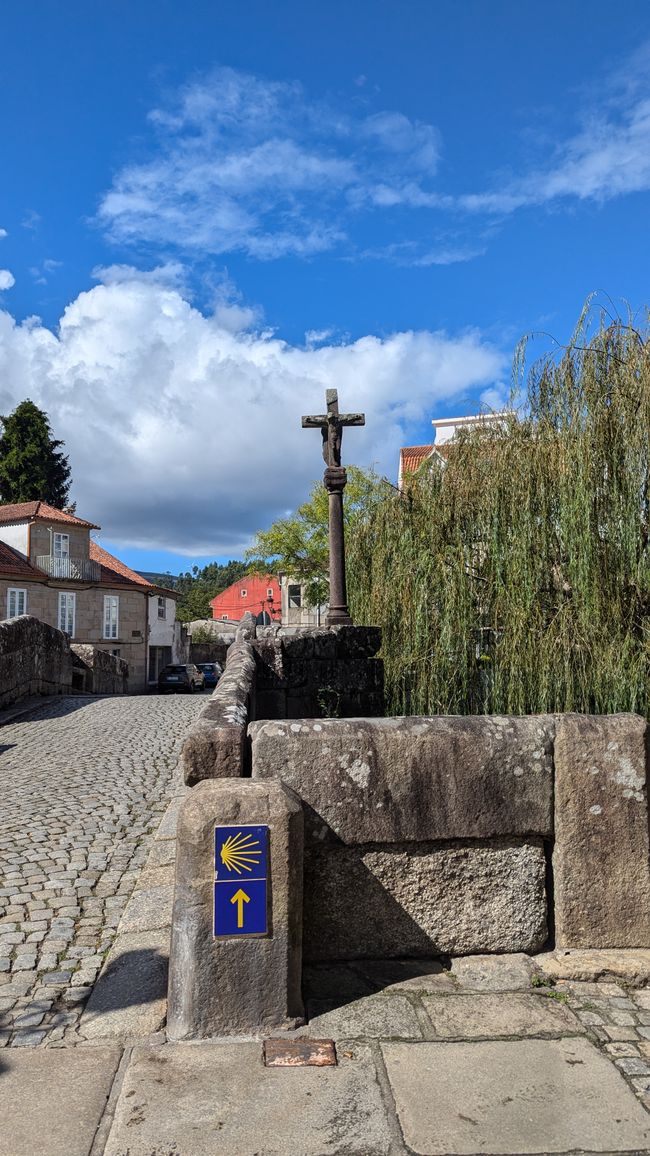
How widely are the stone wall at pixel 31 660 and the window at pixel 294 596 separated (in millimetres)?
24830

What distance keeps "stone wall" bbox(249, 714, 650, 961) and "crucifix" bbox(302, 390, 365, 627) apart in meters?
4.89

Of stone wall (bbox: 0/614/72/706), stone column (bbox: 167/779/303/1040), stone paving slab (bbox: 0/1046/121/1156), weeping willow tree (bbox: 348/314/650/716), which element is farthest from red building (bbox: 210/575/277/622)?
stone paving slab (bbox: 0/1046/121/1156)

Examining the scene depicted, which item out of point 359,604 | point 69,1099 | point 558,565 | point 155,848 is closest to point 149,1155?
point 69,1099

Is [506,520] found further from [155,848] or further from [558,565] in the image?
[155,848]

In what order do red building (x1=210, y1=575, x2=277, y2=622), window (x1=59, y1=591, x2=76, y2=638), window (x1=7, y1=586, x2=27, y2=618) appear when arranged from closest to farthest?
window (x1=7, y1=586, x2=27, y2=618) < window (x1=59, y1=591, x2=76, y2=638) < red building (x1=210, y1=575, x2=277, y2=622)

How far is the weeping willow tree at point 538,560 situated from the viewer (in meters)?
5.96

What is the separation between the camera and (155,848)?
4980 mm

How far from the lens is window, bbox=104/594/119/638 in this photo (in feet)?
122

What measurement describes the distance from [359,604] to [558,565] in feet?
7.50

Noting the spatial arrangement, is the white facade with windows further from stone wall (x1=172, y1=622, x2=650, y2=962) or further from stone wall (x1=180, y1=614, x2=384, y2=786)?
stone wall (x1=172, y1=622, x2=650, y2=962)

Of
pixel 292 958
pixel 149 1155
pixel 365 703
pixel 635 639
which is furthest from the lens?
pixel 365 703

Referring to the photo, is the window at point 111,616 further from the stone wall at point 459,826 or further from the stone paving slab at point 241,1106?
the stone paving slab at point 241,1106

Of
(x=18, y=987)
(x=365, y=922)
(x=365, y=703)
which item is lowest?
(x=18, y=987)

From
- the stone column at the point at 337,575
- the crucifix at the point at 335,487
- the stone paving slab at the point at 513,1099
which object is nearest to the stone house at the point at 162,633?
the crucifix at the point at 335,487
